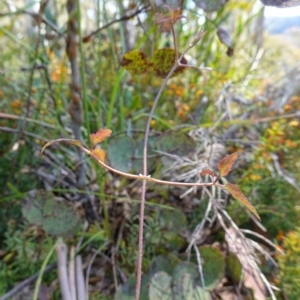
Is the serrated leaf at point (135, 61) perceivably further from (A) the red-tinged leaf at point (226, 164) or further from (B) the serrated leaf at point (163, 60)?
(A) the red-tinged leaf at point (226, 164)

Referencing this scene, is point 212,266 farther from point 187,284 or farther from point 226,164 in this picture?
point 226,164

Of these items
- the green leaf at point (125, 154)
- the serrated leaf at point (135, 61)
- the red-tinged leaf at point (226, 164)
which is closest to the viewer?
the red-tinged leaf at point (226, 164)

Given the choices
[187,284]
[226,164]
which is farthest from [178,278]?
[226,164]

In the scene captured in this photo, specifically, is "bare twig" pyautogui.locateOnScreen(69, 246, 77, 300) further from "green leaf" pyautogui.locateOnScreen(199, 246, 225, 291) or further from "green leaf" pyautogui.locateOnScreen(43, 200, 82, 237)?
"green leaf" pyautogui.locateOnScreen(199, 246, 225, 291)

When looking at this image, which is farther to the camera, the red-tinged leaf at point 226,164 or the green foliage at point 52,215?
the green foliage at point 52,215

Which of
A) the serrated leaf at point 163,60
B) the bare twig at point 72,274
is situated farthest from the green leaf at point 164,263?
the serrated leaf at point 163,60

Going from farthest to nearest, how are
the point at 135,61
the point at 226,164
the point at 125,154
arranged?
the point at 125,154 → the point at 135,61 → the point at 226,164

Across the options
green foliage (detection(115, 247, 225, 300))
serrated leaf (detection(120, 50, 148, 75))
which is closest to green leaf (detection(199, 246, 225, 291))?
green foliage (detection(115, 247, 225, 300))

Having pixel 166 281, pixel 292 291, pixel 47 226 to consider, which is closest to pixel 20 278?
pixel 47 226
